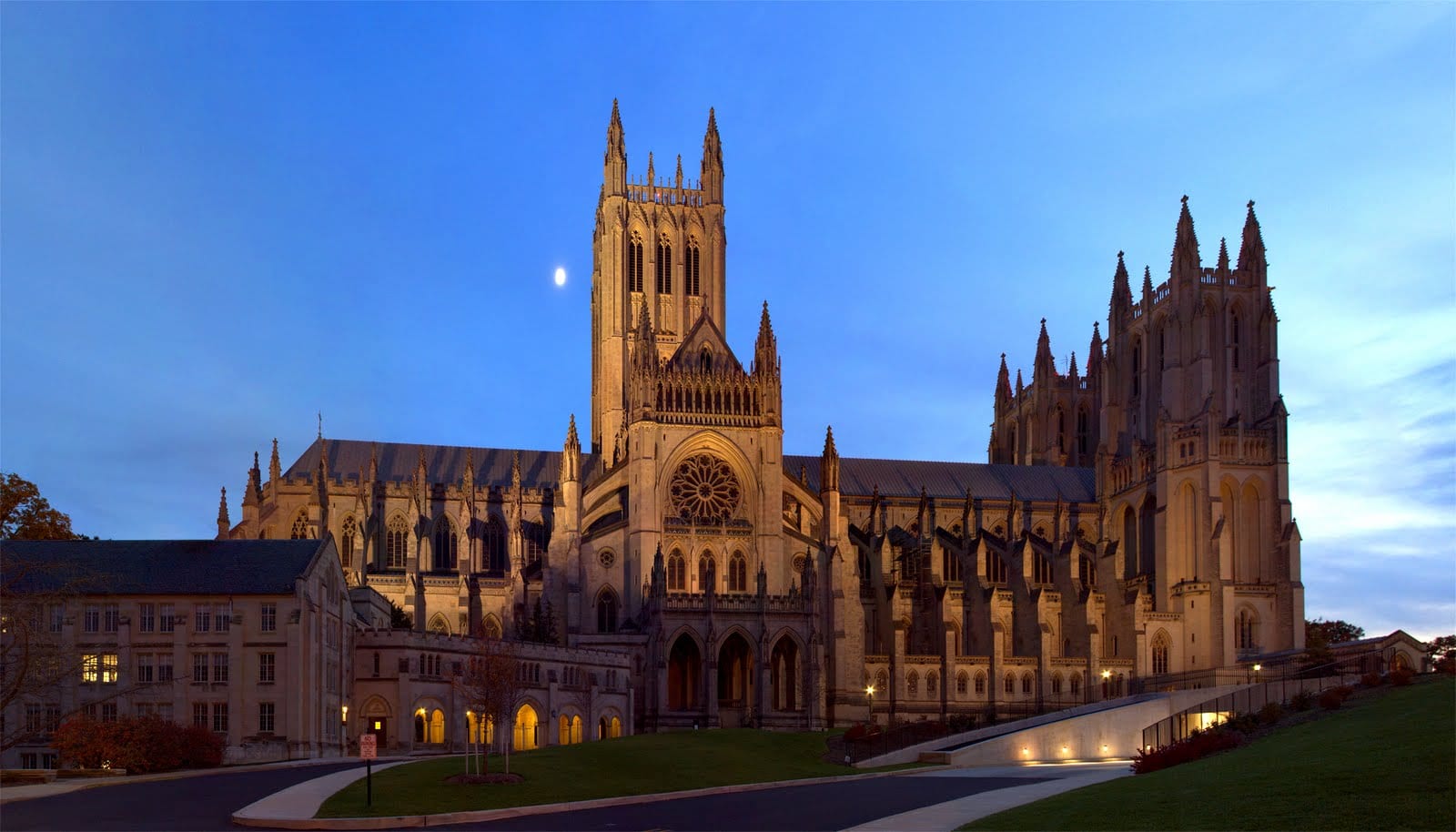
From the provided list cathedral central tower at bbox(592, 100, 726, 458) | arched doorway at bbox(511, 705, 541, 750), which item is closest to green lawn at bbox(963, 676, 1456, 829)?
arched doorway at bbox(511, 705, 541, 750)

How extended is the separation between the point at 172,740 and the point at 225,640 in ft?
38.4

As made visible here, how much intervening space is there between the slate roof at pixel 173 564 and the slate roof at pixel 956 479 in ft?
180

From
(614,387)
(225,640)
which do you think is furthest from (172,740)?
(614,387)

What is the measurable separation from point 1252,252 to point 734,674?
53.6 m

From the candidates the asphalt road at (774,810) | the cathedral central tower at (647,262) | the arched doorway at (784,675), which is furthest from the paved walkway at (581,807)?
the cathedral central tower at (647,262)

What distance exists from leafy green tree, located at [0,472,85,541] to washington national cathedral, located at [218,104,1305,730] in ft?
62.5

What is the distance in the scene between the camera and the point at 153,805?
141 ft

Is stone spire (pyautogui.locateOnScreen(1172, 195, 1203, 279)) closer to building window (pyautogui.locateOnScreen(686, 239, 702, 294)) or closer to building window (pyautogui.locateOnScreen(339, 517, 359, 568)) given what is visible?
building window (pyautogui.locateOnScreen(686, 239, 702, 294))

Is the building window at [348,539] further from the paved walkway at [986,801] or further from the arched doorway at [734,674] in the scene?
the paved walkway at [986,801]

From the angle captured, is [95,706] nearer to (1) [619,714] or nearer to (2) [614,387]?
(1) [619,714]

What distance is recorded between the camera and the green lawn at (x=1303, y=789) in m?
31.5

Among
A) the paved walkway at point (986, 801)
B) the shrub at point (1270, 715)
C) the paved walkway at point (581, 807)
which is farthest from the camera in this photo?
the shrub at point (1270, 715)

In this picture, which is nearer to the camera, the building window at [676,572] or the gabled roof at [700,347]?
the building window at [676,572]

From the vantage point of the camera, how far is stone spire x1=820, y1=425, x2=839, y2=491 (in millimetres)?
106875
